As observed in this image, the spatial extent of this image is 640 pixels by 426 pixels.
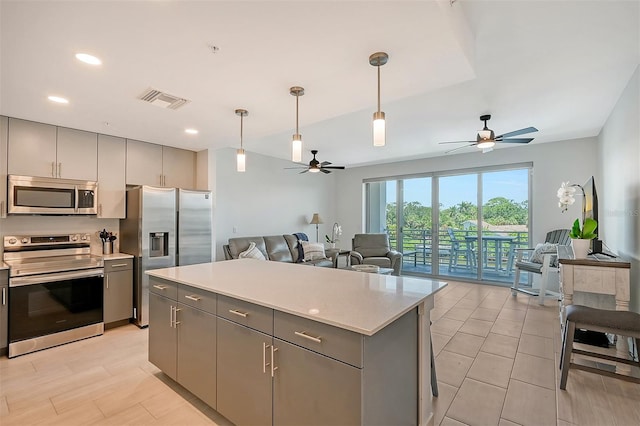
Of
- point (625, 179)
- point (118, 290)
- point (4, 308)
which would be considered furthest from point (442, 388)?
point (4, 308)

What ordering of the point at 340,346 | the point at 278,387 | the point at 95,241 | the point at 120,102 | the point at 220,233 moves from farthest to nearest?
the point at 220,233 → the point at 95,241 → the point at 120,102 → the point at 278,387 → the point at 340,346

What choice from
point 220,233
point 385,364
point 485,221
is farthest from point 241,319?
point 485,221

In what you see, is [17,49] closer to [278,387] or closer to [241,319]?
[241,319]

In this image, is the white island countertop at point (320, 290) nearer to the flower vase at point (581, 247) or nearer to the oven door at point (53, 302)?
the oven door at point (53, 302)

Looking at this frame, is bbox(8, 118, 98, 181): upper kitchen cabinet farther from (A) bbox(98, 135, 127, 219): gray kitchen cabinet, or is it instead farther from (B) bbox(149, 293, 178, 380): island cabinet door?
(B) bbox(149, 293, 178, 380): island cabinet door

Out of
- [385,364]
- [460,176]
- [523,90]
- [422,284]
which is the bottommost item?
[385,364]

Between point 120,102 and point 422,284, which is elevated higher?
point 120,102

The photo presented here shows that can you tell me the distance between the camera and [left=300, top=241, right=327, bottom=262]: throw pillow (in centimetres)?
564

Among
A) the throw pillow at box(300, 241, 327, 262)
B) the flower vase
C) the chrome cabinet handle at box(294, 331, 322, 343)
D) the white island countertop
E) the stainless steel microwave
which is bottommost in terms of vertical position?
the throw pillow at box(300, 241, 327, 262)

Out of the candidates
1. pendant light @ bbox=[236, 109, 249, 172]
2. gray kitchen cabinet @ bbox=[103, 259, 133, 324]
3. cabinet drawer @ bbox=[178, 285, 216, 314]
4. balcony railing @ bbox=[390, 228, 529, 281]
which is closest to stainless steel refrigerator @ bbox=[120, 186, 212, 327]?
gray kitchen cabinet @ bbox=[103, 259, 133, 324]

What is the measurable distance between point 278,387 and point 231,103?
2420 mm

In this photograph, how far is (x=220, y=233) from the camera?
5.07 m

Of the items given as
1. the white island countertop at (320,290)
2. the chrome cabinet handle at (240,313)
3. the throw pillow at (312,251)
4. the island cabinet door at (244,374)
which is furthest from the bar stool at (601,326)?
the throw pillow at (312,251)

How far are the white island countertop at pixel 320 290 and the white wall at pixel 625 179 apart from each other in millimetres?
2168
